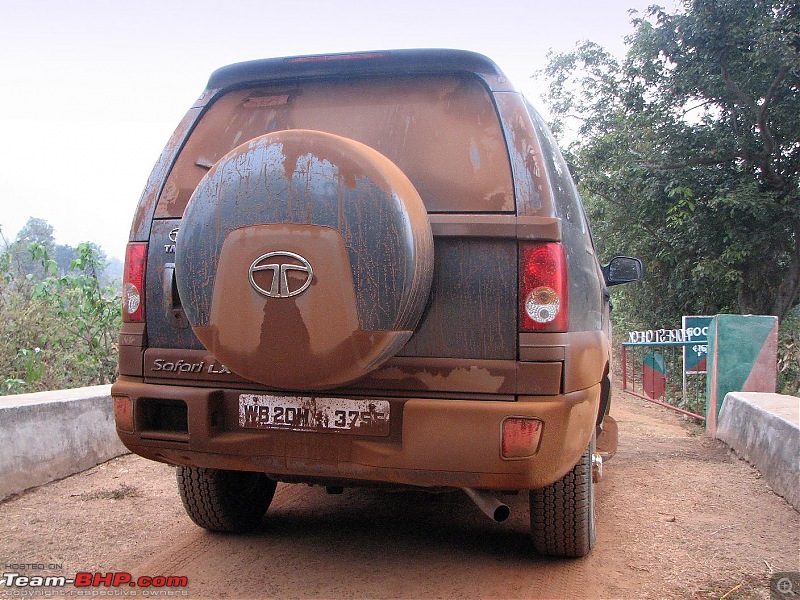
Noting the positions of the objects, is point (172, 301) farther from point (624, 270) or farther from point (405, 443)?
point (624, 270)

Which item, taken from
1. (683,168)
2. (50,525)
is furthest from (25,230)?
(50,525)

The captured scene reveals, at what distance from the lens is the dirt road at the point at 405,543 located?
2.99m

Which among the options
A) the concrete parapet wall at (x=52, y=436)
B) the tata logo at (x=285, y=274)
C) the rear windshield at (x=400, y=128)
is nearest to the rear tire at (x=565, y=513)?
the rear windshield at (x=400, y=128)

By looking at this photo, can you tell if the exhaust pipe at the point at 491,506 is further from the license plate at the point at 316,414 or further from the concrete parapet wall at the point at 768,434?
the concrete parapet wall at the point at 768,434

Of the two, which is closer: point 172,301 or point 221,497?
point 172,301

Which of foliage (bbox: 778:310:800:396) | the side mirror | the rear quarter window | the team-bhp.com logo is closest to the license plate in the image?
the team-bhp.com logo

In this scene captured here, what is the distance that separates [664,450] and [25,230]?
4156cm

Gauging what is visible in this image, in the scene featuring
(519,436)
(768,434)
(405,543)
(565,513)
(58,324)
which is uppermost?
(519,436)

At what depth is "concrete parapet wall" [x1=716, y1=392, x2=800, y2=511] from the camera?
4.29 meters

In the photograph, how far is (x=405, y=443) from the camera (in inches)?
102

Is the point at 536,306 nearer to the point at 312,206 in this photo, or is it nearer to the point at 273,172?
the point at 312,206

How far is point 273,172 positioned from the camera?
2459 mm

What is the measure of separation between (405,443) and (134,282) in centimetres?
135

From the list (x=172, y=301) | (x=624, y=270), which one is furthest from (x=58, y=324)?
(x=624, y=270)
